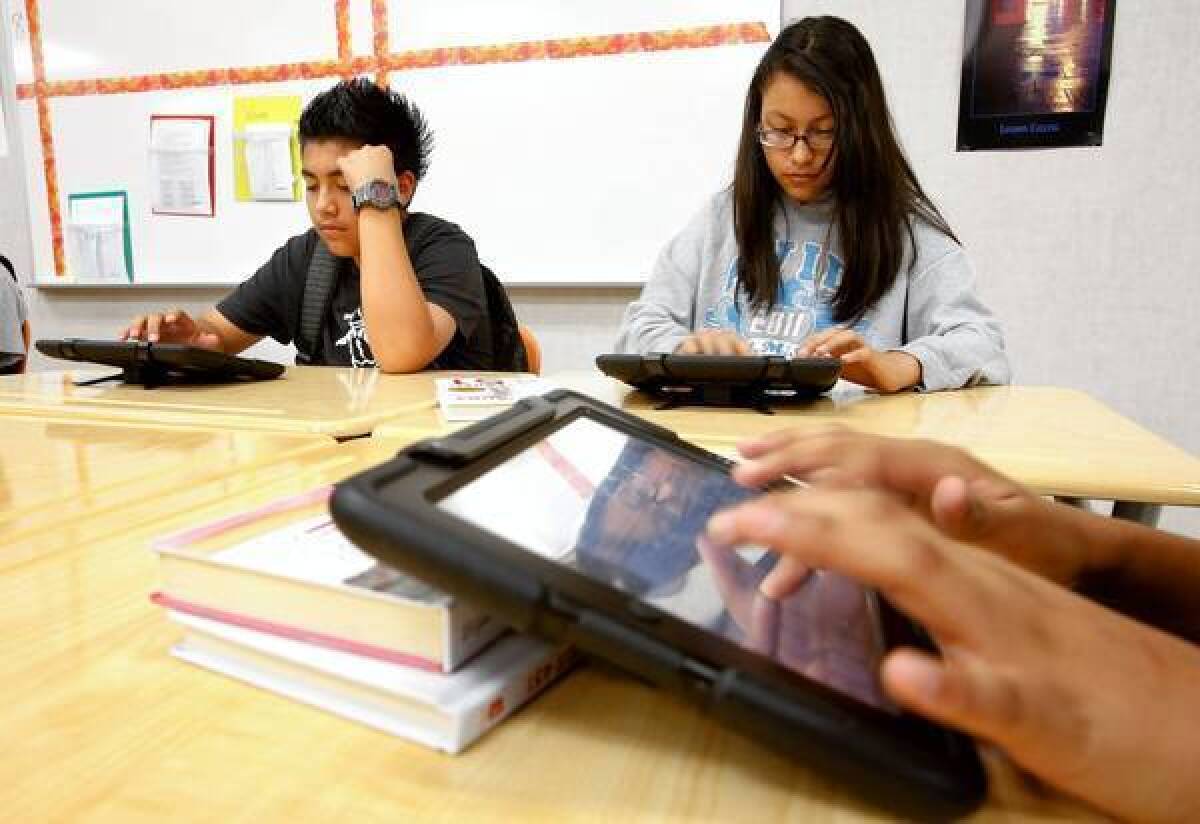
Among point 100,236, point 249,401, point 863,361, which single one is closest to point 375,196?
point 249,401

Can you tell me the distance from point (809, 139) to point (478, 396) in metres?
0.75

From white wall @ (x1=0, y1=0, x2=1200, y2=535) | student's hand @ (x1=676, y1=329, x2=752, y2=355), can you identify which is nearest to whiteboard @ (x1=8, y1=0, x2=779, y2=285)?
white wall @ (x1=0, y1=0, x2=1200, y2=535)

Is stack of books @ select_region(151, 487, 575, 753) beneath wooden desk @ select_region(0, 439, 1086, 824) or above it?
above

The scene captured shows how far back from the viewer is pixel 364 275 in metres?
1.43

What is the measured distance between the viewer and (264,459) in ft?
2.53

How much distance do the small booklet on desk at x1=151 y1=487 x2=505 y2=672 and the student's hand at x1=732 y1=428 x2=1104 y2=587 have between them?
0.19 m

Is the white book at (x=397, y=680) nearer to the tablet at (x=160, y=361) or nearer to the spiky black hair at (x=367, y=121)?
the tablet at (x=160, y=361)

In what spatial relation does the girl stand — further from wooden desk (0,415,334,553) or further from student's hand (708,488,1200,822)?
student's hand (708,488,1200,822)

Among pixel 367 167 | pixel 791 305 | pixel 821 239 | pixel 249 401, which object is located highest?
pixel 367 167

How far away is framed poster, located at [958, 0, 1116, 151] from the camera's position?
1.89 metres

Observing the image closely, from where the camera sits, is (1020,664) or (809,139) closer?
(1020,664)

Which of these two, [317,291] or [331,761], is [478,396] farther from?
[317,291]

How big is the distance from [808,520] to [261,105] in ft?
8.53

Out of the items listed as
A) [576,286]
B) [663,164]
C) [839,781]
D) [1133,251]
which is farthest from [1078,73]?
[839,781]
